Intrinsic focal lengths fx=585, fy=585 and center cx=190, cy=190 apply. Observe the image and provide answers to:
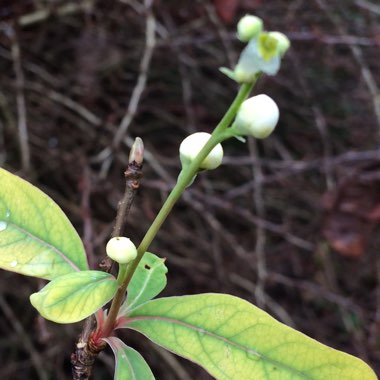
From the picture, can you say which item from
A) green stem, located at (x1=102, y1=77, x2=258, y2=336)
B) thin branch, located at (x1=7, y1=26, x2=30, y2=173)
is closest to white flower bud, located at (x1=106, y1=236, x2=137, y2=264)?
green stem, located at (x1=102, y1=77, x2=258, y2=336)

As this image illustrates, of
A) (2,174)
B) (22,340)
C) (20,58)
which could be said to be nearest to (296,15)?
(20,58)

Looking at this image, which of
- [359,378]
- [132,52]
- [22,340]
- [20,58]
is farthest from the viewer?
[132,52]

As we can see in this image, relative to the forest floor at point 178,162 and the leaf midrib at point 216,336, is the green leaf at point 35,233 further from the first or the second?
the forest floor at point 178,162

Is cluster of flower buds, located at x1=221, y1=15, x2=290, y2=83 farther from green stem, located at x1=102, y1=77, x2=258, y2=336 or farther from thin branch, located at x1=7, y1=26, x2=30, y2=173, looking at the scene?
thin branch, located at x1=7, y1=26, x2=30, y2=173

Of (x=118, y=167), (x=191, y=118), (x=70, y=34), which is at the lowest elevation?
(x=118, y=167)

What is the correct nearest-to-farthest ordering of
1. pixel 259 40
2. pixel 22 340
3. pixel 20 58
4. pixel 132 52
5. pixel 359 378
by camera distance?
pixel 259 40, pixel 359 378, pixel 20 58, pixel 22 340, pixel 132 52

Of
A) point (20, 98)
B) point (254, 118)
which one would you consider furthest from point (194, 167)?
point (20, 98)

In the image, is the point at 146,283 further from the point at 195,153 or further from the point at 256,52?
the point at 256,52

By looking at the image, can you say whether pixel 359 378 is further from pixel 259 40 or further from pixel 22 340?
pixel 22 340
